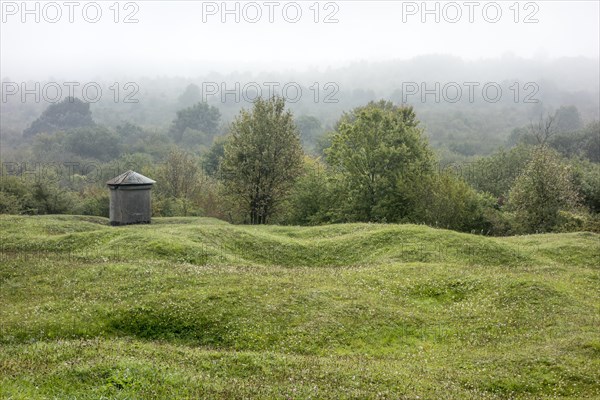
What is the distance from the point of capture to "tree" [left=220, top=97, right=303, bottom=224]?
182 ft

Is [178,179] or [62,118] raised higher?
[62,118]

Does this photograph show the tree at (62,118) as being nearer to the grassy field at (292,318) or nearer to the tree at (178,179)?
the tree at (178,179)

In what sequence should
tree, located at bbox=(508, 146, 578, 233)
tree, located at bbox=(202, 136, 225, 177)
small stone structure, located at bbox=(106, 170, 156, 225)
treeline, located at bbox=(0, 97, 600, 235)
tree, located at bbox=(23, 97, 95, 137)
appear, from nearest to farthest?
small stone structure, located at bbox=(106, 170, 156, 225), tree, located at bbox=(508, 146, 578, 233), treeline, located at bbox=(0, 97, 600, 235), tree, located at bbox=(202, 136, 225, 177), tree, located at bbox=(23, 97, 95, 137)

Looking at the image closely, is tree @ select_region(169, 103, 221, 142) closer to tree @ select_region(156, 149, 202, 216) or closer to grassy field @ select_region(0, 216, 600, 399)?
tree @ select_region(156, 149, 202, 216)

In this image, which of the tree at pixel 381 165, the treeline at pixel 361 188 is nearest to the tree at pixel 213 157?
the treeline at pixel 361 188

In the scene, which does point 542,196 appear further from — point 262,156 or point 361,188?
point 262,156

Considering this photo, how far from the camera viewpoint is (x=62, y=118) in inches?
6442

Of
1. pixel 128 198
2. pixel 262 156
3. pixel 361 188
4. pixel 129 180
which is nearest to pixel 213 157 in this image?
pixel 262 156

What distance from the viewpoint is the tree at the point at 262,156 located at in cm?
5556

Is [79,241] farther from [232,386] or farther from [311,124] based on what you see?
[311,124]

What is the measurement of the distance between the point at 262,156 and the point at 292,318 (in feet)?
117

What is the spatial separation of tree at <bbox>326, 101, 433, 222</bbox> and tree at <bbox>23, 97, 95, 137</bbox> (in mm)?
127488

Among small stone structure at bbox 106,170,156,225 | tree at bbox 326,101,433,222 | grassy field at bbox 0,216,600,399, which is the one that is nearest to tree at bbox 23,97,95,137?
tree at bbox 326,101,433,222

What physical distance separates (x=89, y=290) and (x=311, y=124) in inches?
5924
